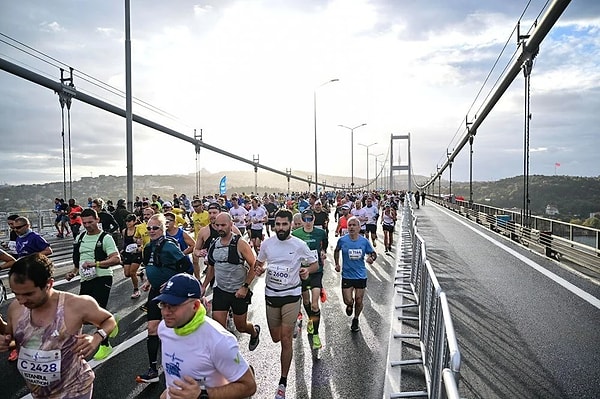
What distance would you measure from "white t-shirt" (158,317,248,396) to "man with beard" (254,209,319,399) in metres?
2.60

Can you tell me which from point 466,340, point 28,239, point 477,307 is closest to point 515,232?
point 477,307

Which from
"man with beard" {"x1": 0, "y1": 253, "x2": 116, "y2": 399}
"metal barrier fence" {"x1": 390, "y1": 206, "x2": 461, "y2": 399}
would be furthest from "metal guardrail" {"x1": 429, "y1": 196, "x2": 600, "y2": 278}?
"man with beard" {"x1": 0, "y1": 253, "x2": 116, "y2": 399}

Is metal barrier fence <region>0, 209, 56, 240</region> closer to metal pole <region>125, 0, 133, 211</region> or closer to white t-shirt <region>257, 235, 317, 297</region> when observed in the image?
metal pole <region>125, 0, 133, 211</region>

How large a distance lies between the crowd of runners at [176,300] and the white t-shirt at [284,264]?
12mm

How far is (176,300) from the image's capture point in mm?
2768

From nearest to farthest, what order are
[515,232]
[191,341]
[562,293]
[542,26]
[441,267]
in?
[191,341] → [562,293] → [441,267] → [515,232] → [542,26]

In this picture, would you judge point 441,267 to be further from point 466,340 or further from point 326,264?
point 466,340

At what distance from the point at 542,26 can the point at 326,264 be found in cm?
2168

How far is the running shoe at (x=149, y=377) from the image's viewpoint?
5.37m

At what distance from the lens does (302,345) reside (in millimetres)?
6883

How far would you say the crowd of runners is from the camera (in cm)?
281

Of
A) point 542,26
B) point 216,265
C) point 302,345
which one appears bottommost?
point 302,345

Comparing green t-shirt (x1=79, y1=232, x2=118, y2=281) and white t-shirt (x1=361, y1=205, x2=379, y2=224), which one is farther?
white t-shirt (x1=361, y1=205, x2=379, y2=224)

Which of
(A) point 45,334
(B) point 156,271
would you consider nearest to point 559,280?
(B) point 156,271
